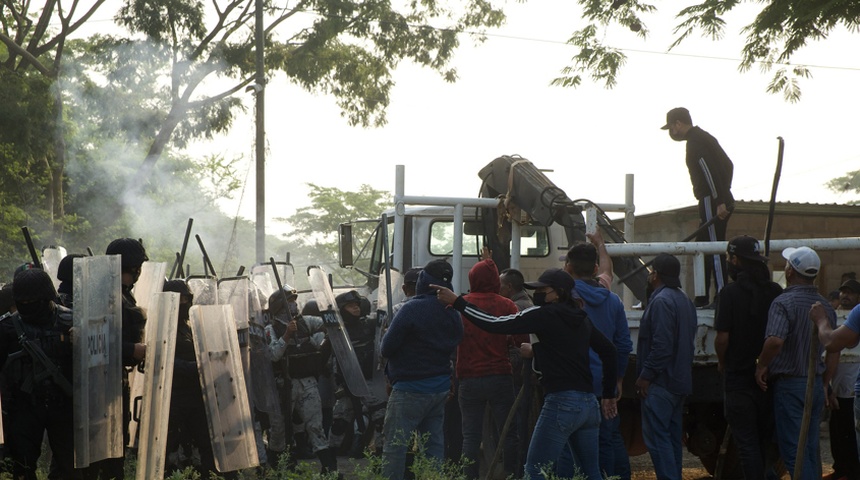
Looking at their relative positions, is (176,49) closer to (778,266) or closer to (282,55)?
(282,55)

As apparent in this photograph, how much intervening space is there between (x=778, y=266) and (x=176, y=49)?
13610 mm

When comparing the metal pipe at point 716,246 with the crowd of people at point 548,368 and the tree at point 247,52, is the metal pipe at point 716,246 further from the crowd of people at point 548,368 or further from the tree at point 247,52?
the tree at point 247,52

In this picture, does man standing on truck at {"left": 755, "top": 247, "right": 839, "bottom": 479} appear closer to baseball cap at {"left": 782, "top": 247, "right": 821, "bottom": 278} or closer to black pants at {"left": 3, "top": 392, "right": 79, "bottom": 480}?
baseball cap at {"left": 782, "top": 247, "right": 821, "bottom": 278}

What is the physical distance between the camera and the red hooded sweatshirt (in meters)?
7.00

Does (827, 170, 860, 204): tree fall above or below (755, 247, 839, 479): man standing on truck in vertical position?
above

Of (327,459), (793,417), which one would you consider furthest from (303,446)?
(793,417)

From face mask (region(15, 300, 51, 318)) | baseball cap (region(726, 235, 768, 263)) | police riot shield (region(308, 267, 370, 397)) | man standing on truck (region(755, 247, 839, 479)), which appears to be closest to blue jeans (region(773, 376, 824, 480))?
man standing on truck (region(755, 247, 839, 479))

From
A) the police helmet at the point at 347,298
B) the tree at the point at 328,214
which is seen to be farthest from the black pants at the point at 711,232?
the tree at the point at 328,214

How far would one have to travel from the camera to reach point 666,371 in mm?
6754

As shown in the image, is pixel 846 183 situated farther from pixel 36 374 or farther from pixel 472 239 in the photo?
pixel 36 374

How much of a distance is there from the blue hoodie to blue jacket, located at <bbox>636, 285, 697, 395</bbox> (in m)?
0.16

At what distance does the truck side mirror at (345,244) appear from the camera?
37.1ft

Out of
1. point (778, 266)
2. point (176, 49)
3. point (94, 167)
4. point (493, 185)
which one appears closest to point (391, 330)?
point (493, 185)

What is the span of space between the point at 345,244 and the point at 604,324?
201 inches
